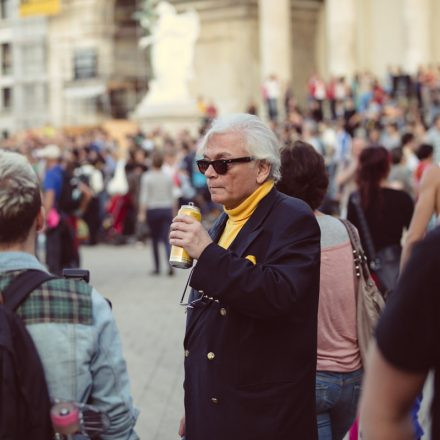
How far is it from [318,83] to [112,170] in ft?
32.5

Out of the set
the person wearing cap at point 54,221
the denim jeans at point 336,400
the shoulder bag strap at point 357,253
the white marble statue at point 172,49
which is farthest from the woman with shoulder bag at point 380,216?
the white marble statue at point 172,49

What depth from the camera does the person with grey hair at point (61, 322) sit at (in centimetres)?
298

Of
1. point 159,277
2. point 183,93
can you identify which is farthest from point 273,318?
point 183,93

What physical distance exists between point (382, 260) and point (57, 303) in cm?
401

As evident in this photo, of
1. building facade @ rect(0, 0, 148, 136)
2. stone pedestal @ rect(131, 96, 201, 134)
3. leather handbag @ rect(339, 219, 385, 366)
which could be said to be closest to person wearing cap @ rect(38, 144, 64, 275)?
leather handbag @ rect(339, 219, 385, 366)

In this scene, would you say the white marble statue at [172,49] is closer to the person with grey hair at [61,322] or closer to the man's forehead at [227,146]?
the man's forehead at [227,146]

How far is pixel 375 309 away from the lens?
457 centimetres

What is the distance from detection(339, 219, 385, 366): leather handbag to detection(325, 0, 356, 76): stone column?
1252 inches

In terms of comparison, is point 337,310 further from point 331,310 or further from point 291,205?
point 291,205

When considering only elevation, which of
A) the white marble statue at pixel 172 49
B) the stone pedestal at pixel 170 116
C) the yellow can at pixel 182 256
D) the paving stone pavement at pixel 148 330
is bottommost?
the paving stone pavement at pixel 148 330

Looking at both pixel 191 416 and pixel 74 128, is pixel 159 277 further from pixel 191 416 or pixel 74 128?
pixel 74 128

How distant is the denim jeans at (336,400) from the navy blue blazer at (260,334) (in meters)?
0.71

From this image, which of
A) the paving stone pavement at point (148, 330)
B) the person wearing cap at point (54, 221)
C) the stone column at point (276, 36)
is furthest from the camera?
the stone column at point (276, 36)

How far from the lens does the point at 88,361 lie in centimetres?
305
